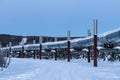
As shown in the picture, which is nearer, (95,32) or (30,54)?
(95,32)

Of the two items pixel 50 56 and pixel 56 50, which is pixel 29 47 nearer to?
pixel 50 56

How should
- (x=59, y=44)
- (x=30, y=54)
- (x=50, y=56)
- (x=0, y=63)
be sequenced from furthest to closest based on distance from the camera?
(x=30, y=54)
(x=50, y=56)
(x=59, y=44)
(x=0, y=63)

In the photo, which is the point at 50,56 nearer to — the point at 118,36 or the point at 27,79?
the point at 118,36

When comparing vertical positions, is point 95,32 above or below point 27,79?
above

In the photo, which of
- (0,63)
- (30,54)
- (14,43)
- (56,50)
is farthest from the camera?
(14,43)

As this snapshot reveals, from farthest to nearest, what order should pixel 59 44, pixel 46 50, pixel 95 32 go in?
pixel 46 50 → pixel 59 44 → pixel 95 32

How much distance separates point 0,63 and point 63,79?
15280 mm

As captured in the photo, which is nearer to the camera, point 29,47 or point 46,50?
point 46,50

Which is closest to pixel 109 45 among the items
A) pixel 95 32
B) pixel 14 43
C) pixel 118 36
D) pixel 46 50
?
pixel 95 32

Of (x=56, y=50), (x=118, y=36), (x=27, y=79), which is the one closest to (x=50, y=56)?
(x=56, y=50)

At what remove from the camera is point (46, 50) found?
8025 cm

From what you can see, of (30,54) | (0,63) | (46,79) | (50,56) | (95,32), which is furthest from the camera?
(30,54)

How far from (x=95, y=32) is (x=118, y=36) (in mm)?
4820

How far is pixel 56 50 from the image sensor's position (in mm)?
74062
